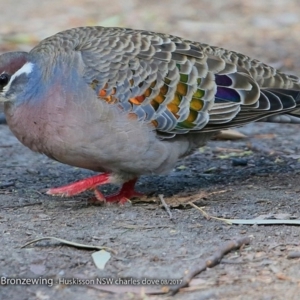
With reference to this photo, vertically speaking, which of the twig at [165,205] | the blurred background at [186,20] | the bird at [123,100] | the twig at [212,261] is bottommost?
the twig at [212,261]

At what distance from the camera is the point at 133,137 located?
5598 millimetres

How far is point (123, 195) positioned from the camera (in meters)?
6.02

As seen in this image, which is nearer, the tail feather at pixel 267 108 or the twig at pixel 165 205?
the twig at pixel 165 205

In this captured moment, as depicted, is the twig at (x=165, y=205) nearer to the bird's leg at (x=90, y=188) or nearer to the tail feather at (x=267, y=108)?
the bird's leg at (x=90, y=188)

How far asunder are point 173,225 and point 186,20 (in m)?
7.36

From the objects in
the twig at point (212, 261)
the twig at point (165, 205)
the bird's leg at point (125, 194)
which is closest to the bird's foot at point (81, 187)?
the bird's leg at point (125, 194)

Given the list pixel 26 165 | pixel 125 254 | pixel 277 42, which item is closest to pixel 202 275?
pixel 125 254

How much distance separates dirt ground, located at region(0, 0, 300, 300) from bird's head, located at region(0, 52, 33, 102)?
86cm

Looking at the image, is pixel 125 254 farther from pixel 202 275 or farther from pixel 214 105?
pixel 214 105

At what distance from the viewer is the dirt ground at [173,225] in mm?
4305

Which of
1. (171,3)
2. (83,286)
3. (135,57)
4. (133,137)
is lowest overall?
(83,286)

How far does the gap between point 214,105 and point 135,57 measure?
73 cm

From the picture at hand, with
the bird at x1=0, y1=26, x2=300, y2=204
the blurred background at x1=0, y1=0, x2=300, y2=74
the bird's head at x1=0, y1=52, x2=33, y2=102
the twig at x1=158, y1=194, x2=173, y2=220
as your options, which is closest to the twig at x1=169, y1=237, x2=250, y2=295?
the twig at x1=158, y1=194, x2=173, y2=220

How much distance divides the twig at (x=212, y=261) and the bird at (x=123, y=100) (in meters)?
1.22
